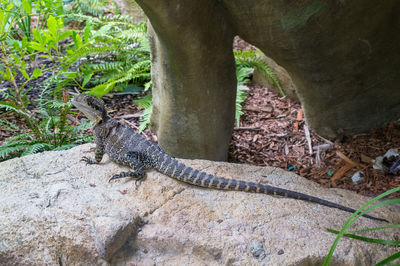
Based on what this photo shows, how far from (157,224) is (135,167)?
0.89m

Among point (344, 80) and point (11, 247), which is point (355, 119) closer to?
point (344, 80)

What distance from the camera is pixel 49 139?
5809 mm

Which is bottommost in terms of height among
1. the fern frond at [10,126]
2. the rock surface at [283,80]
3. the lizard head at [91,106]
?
the fern frond at [10,126]

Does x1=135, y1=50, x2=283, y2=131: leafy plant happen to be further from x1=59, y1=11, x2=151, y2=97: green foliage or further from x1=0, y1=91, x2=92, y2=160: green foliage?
x1=0, y1=91, x2=92, y2=160: green foliage

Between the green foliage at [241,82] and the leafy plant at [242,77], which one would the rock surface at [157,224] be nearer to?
the leafy plant at [242,77]

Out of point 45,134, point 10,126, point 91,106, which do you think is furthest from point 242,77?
point 10,126

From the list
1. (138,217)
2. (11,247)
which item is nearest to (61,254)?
(11,247)

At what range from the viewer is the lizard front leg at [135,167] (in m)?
3.95

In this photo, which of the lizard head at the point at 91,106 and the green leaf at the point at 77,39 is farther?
the green leaf at the point at 77,39

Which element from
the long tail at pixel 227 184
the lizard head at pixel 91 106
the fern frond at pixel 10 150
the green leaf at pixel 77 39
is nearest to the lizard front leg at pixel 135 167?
the long tail at pixel 227 184

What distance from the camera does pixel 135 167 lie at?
4.02 metres

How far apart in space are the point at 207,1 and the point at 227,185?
1.97 metres

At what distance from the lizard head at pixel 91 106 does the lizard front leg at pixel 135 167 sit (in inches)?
31.3

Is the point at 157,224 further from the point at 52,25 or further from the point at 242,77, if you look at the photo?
the point at 242,77
